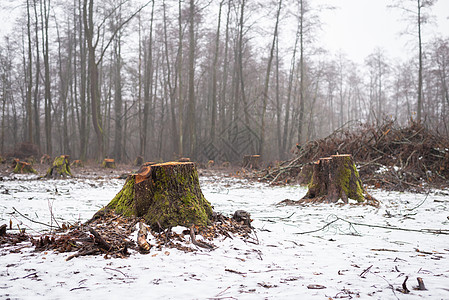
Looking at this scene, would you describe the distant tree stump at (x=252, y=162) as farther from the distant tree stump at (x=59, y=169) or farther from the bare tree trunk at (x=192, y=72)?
the distant tree stump at (x=59, y=169)

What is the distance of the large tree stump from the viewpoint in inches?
135

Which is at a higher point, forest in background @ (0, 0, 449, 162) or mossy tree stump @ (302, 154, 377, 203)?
forest in background @ (0, 0, 449, 162)

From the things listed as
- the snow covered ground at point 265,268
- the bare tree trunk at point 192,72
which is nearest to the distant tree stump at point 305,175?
the snow covered ground at point 265,268

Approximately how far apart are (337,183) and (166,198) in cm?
395

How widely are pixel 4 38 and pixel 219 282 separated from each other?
29.6 meters

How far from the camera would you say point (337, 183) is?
612 cm

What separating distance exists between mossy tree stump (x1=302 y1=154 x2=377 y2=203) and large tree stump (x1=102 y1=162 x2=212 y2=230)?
11.0 feet

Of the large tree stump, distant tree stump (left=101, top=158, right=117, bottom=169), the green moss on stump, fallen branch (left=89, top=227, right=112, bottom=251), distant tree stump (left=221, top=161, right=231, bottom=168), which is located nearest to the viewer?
fallen branch (left=89, top=227, right=112, bottom=251)

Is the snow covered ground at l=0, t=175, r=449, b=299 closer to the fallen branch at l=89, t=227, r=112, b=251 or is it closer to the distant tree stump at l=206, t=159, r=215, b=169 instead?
the fallen branch at l=89, t=227, r=112, b=251

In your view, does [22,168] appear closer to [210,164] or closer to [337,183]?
[210,164]

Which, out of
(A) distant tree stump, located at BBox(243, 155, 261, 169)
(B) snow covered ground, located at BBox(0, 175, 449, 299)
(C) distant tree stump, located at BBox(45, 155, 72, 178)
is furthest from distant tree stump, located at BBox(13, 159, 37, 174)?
(A) distant tree stump, located at BBox(243, 155, 261, 169)

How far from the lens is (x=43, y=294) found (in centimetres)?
193

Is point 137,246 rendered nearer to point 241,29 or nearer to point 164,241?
point 164,241

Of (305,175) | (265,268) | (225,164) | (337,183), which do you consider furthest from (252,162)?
(265,268)
